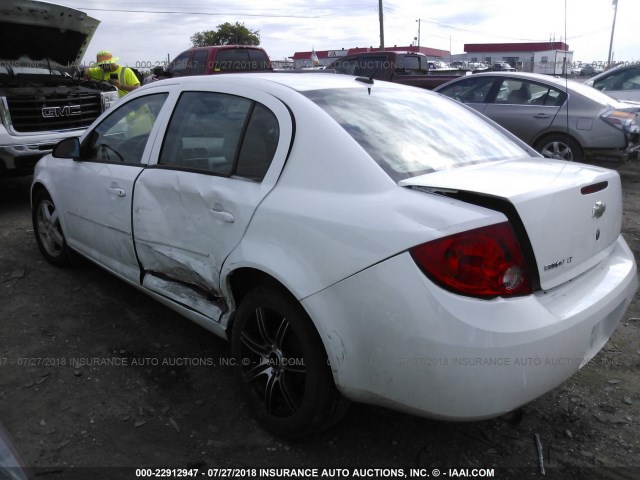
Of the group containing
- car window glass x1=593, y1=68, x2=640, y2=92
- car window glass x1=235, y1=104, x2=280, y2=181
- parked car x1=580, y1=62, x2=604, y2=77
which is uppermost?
car window glass x1=235, y1=104, x2=280, y2=181

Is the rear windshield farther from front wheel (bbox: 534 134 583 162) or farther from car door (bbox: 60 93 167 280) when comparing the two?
front wheel (bbox: 534 134 583 162)

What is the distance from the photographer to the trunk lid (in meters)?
2.02

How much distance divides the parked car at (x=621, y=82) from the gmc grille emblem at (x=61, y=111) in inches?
355

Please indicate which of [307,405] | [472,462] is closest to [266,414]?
[307,405]

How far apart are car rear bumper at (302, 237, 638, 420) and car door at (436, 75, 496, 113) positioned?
6.91m

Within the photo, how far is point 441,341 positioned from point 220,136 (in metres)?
1.64

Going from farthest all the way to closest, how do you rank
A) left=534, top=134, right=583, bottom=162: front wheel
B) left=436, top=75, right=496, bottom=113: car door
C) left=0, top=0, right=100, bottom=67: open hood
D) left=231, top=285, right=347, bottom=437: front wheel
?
left=436, top=75, right=496, bottom=113: car door → left=534, top=134, right=583, bottom=162: front wheel → left=0, top=0, right=100, bottom=67: open hood → left=231, top=285, right=347, bottom=437: front wheel

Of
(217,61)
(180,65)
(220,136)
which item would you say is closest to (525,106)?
(220,136)

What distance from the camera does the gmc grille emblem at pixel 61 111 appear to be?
6.66m

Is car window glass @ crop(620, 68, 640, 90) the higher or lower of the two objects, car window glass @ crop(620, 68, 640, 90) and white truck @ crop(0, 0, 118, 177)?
the lower

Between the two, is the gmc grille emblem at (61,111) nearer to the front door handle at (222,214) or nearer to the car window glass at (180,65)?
the front door handle at (222,214)

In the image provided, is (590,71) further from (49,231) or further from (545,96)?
(49,231)

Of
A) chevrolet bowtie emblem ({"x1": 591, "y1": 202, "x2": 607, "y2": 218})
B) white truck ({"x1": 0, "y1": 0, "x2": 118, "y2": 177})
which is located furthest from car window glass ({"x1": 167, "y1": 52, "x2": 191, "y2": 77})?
chevrolet bowtie emblem ({"x1": 591, "y1": 202, "x2": 607, "y2": 218})

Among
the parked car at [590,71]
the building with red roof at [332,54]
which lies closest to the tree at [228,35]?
the building with red roof at [332,54]
